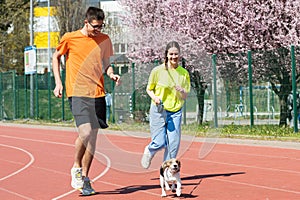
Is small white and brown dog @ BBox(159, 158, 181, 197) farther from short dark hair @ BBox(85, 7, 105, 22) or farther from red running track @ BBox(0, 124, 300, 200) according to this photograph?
short dark hair @ BBox(85, 7, 105, 22)

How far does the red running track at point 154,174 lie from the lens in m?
8.91

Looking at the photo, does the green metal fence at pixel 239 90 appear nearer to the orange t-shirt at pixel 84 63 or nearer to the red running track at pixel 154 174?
the red running track at pixel 154 174

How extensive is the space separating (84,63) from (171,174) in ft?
5.68

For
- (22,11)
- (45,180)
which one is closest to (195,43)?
(45,180)

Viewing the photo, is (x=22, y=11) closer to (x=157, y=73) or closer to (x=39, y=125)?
(x=39, y=125)

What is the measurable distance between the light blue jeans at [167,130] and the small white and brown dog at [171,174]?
1.34 feet

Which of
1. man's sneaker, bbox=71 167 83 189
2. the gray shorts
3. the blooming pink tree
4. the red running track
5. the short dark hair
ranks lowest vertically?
the red running track

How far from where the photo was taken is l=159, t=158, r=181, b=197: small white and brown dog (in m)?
8.16

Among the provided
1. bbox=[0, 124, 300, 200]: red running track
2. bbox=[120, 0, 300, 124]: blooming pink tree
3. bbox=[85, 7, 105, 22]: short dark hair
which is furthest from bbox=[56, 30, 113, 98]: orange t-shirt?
bbox=[120, 0, 300, 124]: blooming pink tree

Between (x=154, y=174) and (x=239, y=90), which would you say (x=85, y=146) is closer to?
(x=154, y=174)

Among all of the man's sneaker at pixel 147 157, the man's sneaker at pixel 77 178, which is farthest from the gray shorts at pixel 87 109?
the man's sneaker at pixel 147 157

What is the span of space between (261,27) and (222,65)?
2416mm

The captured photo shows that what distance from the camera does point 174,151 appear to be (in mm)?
8766

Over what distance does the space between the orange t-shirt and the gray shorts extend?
64 mm
